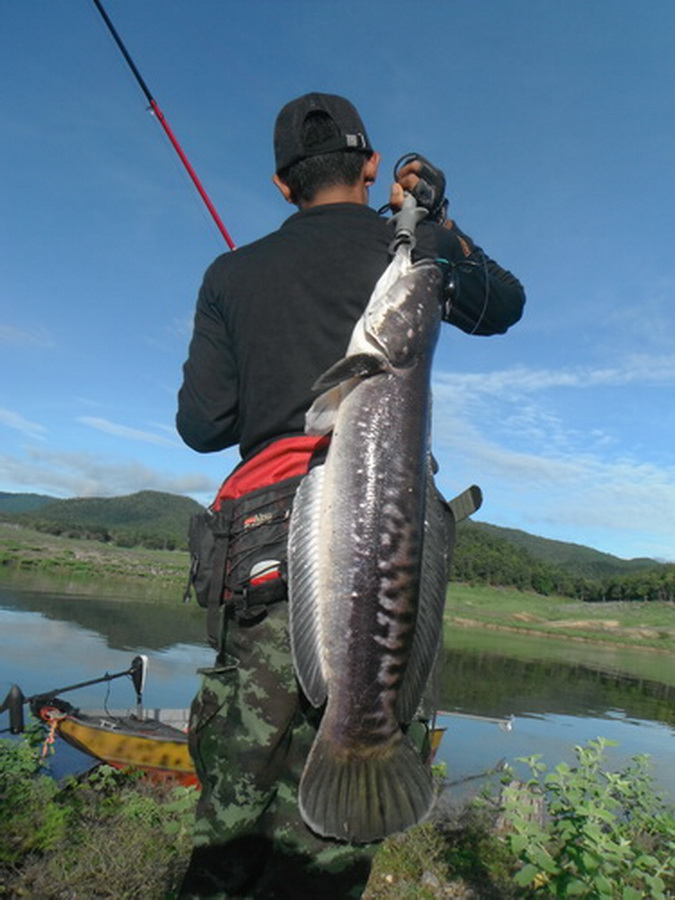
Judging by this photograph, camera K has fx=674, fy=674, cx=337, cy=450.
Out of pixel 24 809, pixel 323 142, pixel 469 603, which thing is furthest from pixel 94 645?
pixel 469 603

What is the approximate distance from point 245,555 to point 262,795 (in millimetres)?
Answer: 1026

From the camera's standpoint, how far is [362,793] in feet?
8.46

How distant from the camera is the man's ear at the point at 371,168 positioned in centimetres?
380

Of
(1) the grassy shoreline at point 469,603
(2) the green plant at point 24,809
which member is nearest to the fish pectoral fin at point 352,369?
(2) the green plant at point 24,809

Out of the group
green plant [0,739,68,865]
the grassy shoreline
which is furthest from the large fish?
the grassy shoreline

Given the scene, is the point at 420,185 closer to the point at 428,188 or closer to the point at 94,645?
the point at 428,188

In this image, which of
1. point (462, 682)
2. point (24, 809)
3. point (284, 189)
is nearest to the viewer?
point (284, 189)

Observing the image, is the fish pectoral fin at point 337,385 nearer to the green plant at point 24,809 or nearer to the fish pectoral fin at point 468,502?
the fish pectoral fin at point 468,502

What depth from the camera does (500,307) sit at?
379 cm

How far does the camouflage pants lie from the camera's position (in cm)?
287

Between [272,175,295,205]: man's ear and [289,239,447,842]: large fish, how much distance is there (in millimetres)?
1286

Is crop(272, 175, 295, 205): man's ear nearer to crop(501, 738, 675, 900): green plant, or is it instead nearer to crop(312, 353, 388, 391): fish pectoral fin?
crop(312, 353, 388, 391): fish pectoral fin

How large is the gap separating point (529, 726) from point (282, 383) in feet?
84.6

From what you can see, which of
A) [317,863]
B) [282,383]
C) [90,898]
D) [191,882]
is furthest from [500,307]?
[90,898]
